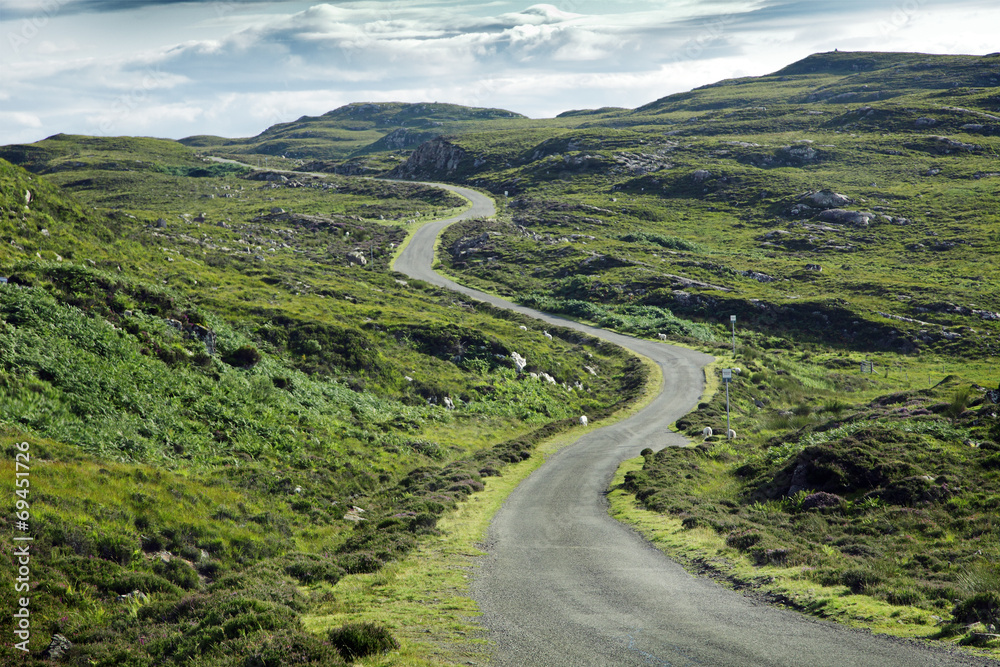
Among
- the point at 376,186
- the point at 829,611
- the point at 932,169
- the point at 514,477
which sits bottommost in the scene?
the point at 514,477

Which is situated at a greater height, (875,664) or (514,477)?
(875,664)

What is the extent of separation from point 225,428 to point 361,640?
55.9 feet

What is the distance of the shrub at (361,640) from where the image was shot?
11.1m

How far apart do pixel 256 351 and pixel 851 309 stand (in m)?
73.4

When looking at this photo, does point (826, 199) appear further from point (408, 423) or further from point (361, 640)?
point (361, 640)

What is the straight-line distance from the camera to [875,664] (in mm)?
10609

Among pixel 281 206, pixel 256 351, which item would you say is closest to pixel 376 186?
pixel 281 206

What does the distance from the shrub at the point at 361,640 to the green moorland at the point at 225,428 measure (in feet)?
0.14

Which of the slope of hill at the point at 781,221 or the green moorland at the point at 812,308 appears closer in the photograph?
the green moorland at the point at 812,308

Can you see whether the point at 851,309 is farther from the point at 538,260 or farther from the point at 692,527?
the point at 692,527

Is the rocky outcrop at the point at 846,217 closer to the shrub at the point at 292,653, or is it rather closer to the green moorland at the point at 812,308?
the green moorland at the point at 812,308

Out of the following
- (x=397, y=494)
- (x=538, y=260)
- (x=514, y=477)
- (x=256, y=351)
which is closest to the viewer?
(x=397, y=494)

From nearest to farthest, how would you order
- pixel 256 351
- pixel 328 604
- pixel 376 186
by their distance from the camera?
pixel 328 604
pixel 256 351
pixel 376 186

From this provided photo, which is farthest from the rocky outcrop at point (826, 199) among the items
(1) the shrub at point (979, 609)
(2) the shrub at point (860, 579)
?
(1) the shrub at point (979, 609)
